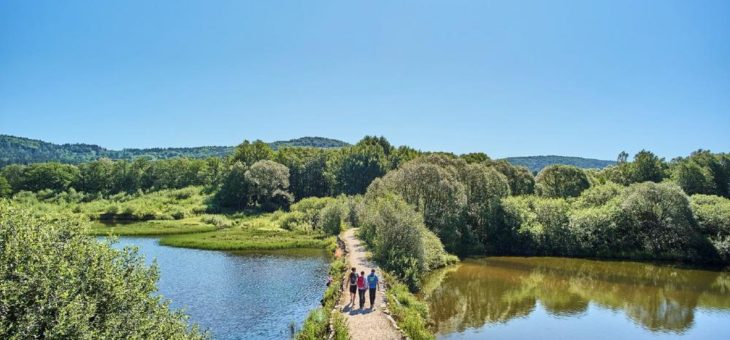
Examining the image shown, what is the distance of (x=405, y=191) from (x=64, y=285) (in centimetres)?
4883

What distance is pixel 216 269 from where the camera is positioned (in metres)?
47.3

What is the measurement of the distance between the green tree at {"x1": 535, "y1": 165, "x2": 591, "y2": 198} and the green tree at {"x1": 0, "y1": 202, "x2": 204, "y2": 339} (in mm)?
76261

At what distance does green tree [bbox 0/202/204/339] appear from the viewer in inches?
465

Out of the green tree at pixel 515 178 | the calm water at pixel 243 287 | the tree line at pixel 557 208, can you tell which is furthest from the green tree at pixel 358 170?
the calm water at pixel 243 287

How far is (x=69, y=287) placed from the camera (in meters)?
13.2

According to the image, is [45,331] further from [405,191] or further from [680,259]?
[680,259]

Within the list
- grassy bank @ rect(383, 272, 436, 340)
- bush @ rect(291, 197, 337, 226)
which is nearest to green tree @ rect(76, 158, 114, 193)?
bush @ rect(291, 197, 337, 226)

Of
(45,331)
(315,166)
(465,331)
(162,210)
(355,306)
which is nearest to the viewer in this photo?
(45,331)

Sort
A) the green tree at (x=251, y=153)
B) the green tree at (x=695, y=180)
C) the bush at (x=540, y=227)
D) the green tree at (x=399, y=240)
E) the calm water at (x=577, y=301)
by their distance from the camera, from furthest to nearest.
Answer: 1. the green tree at (x=251, y=153)
2. the green tree at (x=695, y=180)
3. the bush at (x=540, y=227)
4. the green tree at (x=399, y=240)
5. the calm water at (x=577, y=301)

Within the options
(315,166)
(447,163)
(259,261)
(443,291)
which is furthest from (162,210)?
(443,291)

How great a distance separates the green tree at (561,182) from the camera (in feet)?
273

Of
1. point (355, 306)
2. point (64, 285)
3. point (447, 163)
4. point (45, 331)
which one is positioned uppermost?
point (447, 163)

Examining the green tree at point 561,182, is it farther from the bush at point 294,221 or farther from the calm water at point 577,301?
the bush at point 294,221

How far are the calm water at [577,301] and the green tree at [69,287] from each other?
19.2m
